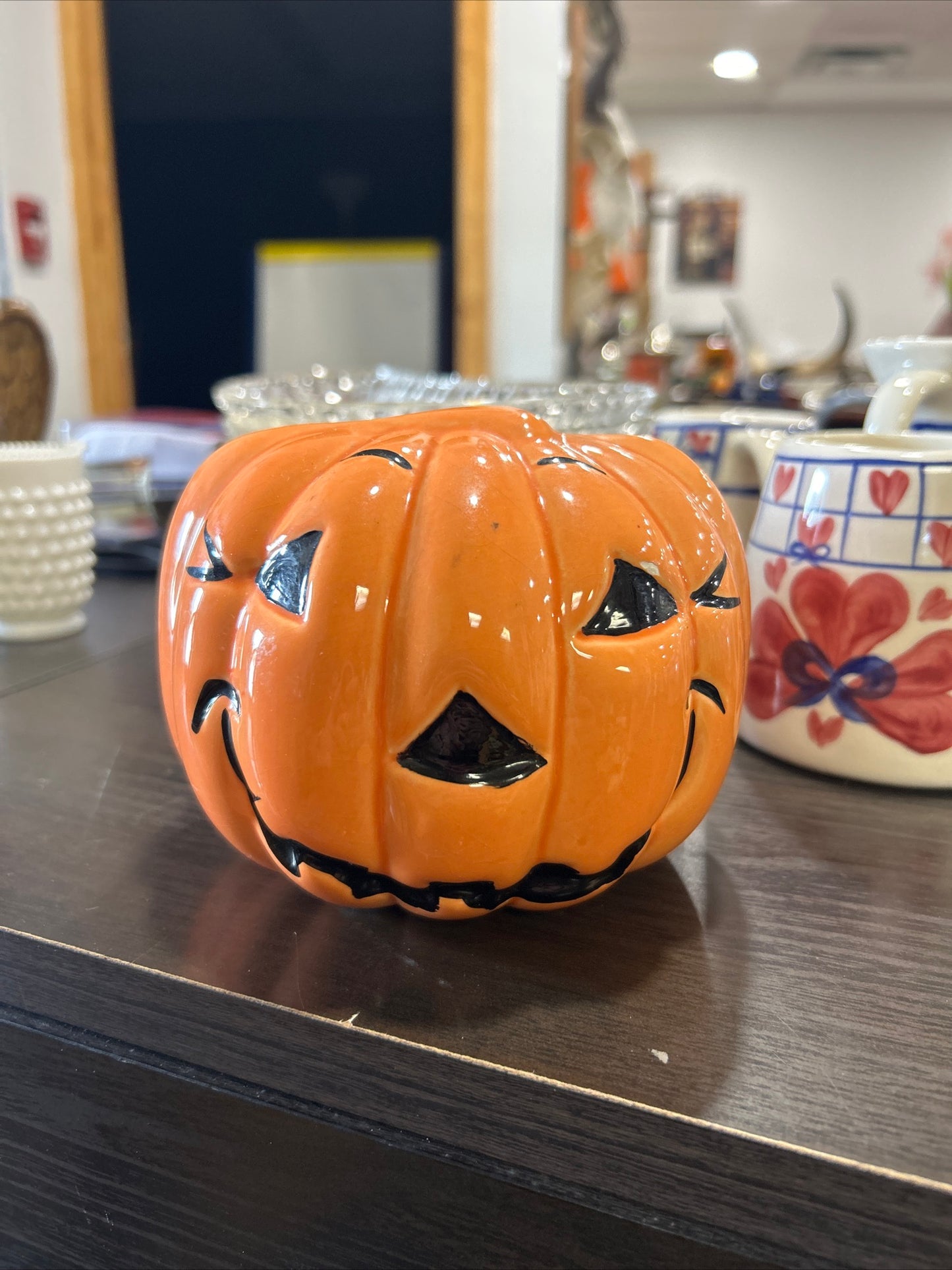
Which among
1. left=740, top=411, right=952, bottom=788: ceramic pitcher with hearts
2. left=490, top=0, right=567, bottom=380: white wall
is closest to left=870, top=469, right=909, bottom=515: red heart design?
left=740, top=411, right=952, bottom=788: ceramic pitcher with hearts

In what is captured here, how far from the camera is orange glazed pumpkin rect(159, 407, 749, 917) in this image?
11.1 inches

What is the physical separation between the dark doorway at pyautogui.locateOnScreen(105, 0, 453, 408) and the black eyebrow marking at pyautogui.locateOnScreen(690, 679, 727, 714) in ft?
6.36

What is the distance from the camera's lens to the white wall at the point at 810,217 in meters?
4.54

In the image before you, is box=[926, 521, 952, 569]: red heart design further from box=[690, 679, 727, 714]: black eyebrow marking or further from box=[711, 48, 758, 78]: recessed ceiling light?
box=[711, 48, 758, 78]: recessed ceiling light

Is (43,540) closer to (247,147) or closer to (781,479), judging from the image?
(781,479)

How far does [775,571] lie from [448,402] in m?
0.30

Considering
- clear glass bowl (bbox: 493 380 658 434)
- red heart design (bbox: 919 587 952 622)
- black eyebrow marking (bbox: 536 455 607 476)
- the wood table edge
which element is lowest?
the wood table edge

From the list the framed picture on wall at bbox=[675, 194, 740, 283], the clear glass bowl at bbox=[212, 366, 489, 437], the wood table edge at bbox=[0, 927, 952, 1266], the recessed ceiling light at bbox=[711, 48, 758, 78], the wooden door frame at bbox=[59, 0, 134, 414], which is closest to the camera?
the wood table edge at bbox=[0, 927, 952, 1266]

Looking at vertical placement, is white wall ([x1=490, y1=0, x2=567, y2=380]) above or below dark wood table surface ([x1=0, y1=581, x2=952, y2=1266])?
above

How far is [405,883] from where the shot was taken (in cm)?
31

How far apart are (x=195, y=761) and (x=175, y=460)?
87 cm

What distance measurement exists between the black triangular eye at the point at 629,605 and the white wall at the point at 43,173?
172 cm

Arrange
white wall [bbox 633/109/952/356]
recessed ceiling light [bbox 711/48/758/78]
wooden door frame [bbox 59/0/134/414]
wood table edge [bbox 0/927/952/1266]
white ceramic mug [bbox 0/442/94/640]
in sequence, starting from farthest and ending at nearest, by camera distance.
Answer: white wall [bbox 633/109/952/356], recessed ceiling light [bbox 711/48/758/78], wooden door frame [bbox 59/0/134/414], white ceramic mug [bbox 0/442/94/640], wood table edge [bbox 0/927/952/1266]

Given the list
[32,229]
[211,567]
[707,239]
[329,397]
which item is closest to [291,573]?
[211,567]
